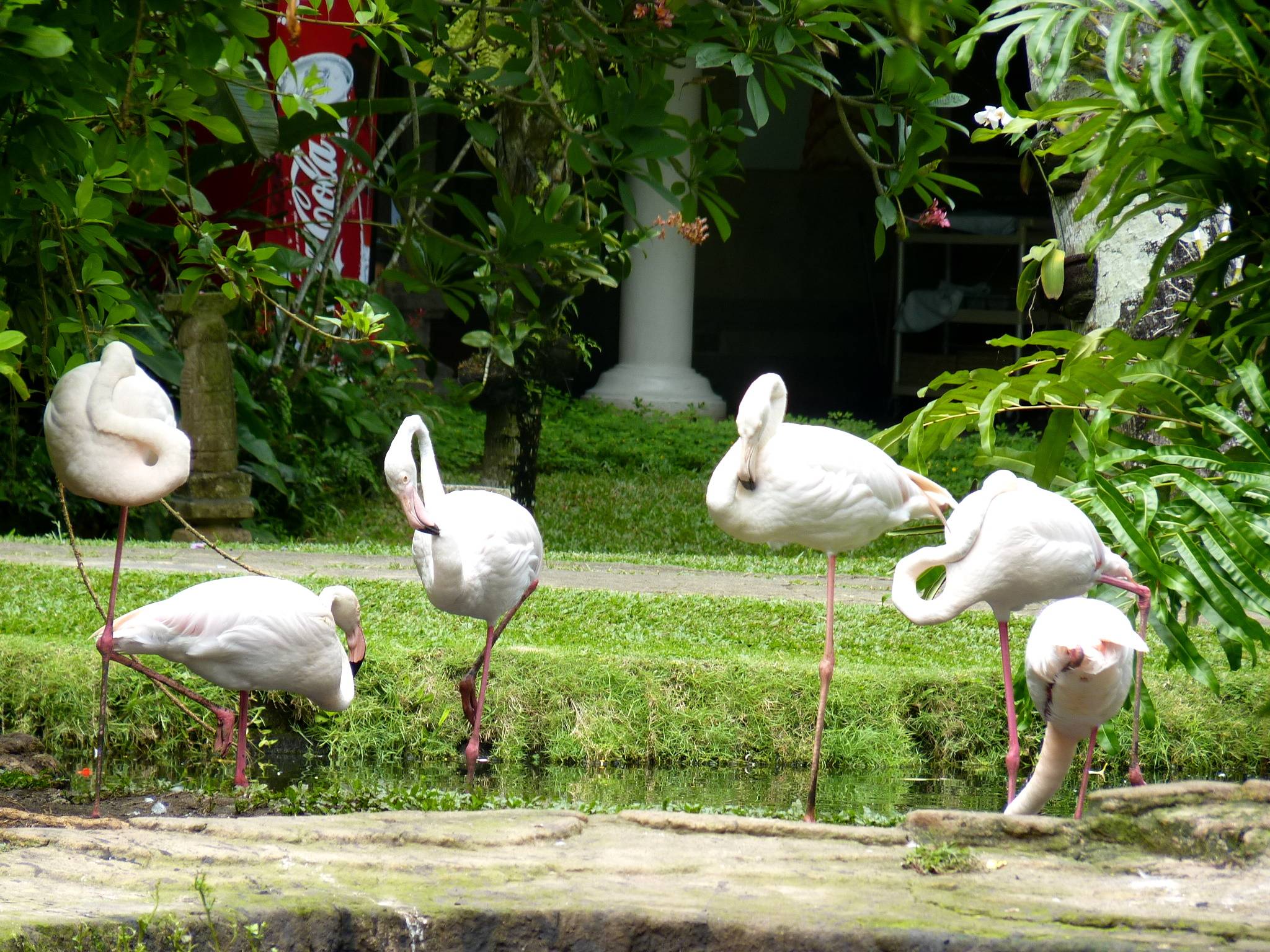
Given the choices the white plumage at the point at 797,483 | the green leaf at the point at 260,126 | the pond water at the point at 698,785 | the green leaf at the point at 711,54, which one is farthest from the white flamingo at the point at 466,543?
the green leaf at the point at 260,126

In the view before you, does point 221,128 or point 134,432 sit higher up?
point 221,128

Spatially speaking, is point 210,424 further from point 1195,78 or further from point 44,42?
point 1195,78

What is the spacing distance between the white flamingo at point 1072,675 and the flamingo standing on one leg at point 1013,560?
0.13 metres

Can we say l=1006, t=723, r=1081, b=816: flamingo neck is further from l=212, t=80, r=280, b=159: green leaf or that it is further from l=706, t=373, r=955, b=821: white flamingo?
l=212, t=80, r=280, b=159: green leaf

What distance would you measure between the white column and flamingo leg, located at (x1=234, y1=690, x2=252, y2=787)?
8996 millimetres

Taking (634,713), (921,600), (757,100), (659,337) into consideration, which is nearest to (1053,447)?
(921,600)

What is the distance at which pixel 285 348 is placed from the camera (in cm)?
957

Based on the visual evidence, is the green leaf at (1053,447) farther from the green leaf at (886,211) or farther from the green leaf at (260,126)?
the green leaf at (260,126)

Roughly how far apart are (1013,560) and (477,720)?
1.75m

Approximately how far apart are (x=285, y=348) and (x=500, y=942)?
296 inches

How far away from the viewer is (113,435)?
3578 millimetres

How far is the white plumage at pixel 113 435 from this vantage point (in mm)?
3541

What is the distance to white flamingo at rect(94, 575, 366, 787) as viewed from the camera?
146 inches

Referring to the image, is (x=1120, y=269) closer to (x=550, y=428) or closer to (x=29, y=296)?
(x=29, y=296)
